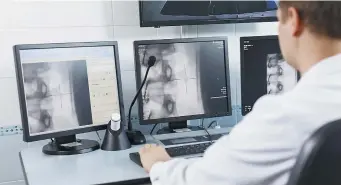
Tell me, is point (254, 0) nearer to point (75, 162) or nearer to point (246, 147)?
point (75, 162)

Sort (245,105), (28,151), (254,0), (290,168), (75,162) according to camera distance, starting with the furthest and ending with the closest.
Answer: (254,0) < (245,105) < (28,151) < (75,162) < (290,168)

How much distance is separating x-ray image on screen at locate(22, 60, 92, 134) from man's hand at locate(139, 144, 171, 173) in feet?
1.64

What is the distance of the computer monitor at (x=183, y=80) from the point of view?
2.02m

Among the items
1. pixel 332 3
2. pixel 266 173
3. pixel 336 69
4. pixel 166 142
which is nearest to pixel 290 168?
pixel 266 173

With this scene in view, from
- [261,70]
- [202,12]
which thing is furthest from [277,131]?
[202,12]

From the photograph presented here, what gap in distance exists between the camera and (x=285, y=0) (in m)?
0.99

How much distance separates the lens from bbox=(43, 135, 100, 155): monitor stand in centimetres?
182

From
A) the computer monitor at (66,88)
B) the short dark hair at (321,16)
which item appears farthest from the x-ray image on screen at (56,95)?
the short dark hair at (321,16)

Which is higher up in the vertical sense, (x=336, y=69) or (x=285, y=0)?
(x=285, y=0)

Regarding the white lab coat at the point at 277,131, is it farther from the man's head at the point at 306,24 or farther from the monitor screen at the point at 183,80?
the monitor screen at the point at 183,80

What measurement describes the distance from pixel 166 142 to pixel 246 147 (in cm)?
109

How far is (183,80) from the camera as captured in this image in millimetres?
2080

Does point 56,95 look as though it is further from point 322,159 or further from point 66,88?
point 322,159

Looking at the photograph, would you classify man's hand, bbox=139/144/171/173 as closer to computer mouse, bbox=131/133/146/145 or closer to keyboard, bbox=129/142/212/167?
keyboard, bbox=129/142/212/167
